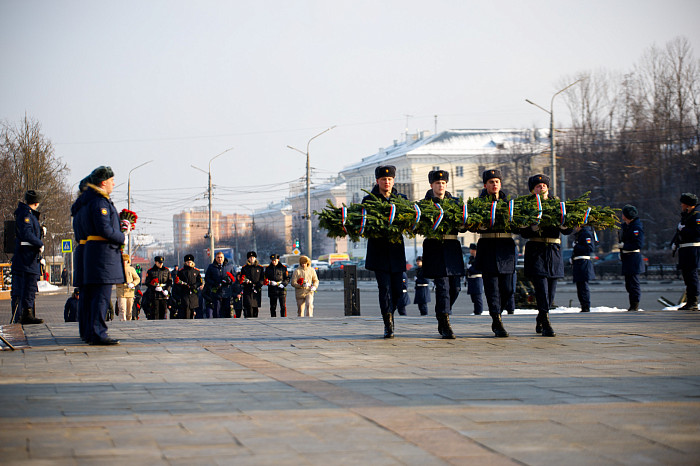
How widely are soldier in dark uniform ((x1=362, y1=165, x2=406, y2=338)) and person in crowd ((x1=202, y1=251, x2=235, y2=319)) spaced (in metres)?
10.7

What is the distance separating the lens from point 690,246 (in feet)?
47.3

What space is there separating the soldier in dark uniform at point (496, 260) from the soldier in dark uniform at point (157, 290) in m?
12.3

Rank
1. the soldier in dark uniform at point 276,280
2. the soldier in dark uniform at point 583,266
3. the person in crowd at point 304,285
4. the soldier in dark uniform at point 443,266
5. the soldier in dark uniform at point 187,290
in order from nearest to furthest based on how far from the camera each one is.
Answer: the soldier in dark uniform at point 443,266 → the soldier in dark uniform at point 583,266 → the person in crowd at point 304,285 → the soldier in dark uniform at point 187,290 → the soldier in dark uniform at point 276,280

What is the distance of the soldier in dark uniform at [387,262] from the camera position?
32.4 ft

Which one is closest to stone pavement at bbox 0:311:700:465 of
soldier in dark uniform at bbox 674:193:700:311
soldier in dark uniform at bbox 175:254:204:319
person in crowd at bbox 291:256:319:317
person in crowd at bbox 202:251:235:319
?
soldier in dark uniform at bbox 674:193:700:311

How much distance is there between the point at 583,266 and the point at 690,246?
9.08ft

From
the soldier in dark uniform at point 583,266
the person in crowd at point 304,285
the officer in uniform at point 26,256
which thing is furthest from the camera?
the person in crowd at point 304,285

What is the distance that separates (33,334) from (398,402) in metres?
6.41

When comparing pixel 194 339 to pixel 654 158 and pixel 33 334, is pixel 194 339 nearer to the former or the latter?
pixel 33 334

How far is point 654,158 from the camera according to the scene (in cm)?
5631

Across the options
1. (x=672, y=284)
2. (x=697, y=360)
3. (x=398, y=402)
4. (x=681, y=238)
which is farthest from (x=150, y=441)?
(x=672, y=284)

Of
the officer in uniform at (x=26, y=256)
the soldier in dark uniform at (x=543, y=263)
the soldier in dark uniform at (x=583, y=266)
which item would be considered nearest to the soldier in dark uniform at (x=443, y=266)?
the soldier in dark uniform at (x=543, y=263)

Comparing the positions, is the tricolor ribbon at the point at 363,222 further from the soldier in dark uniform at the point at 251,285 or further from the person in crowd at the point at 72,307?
the soldier in dark uniform at the point at 251,285

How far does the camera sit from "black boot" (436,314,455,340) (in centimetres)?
988
